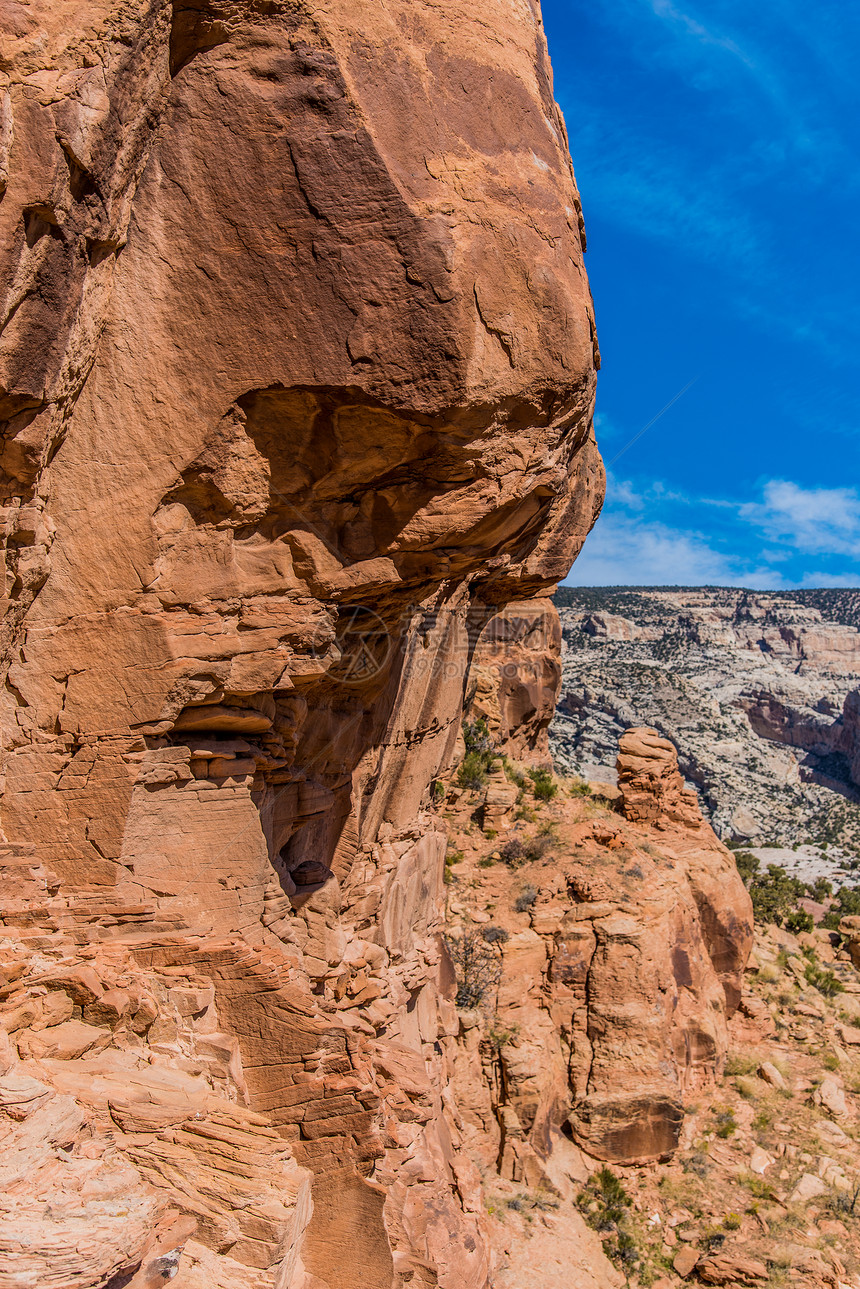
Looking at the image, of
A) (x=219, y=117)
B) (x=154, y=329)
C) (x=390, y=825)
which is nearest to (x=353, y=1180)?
(x=390, y=825)

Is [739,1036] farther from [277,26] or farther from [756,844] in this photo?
[756,844]

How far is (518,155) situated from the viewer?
6910 millimetres

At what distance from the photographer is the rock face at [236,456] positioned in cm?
571

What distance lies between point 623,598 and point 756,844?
125ft

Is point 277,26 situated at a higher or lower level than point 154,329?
higher

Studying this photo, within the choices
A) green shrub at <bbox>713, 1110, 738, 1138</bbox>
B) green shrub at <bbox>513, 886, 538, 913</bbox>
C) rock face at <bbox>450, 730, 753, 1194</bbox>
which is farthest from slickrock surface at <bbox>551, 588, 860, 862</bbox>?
green shrub at <bbox>713, 1110, 738, 1138</bbox>

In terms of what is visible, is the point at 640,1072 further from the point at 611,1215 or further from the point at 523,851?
the point at 523,851

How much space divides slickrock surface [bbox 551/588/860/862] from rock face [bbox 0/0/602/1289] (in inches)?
1764

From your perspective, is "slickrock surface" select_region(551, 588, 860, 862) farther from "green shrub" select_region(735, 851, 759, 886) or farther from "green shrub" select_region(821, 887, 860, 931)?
"green shrub" select_region(735, 851, 759, 886)

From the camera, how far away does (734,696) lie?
7838 cm

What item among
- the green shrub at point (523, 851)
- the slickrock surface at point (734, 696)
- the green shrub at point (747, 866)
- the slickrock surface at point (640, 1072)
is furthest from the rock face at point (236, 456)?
the slickrock surface at point (734, 696)

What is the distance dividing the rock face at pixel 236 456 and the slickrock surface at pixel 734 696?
44.8m

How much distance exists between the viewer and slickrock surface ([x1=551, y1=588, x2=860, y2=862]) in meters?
59.6

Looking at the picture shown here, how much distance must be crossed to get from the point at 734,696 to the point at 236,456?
7795 cm
